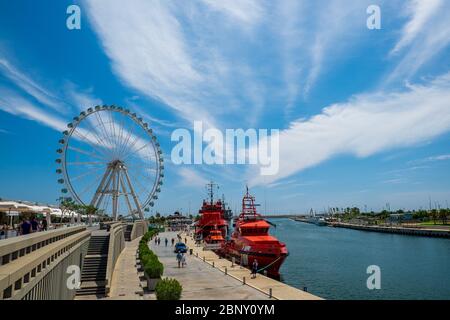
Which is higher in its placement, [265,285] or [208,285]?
[208,285]

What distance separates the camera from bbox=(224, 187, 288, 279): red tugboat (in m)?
38.2

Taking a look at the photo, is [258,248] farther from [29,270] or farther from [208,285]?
[29,270]

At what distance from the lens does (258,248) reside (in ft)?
129

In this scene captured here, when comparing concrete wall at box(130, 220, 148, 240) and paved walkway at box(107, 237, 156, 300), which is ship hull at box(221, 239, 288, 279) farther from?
concrete wall at box(130, 220, 148, 240)

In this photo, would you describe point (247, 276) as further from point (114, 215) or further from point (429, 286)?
point (114, 215)

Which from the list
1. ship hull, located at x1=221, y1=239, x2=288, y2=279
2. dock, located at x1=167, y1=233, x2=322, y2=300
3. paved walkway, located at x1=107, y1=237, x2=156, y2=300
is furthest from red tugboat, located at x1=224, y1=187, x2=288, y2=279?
paved walkway, located at x1=107, y1=237, x2=156, y2=300

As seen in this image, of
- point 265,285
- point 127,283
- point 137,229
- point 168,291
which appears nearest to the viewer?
point 168,291

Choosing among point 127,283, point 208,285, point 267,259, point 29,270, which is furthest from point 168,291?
point 267,259

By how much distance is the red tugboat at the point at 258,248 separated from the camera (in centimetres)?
3825

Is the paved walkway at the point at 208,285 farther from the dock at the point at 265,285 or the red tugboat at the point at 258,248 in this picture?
the red tugboat at the point at 258,248
